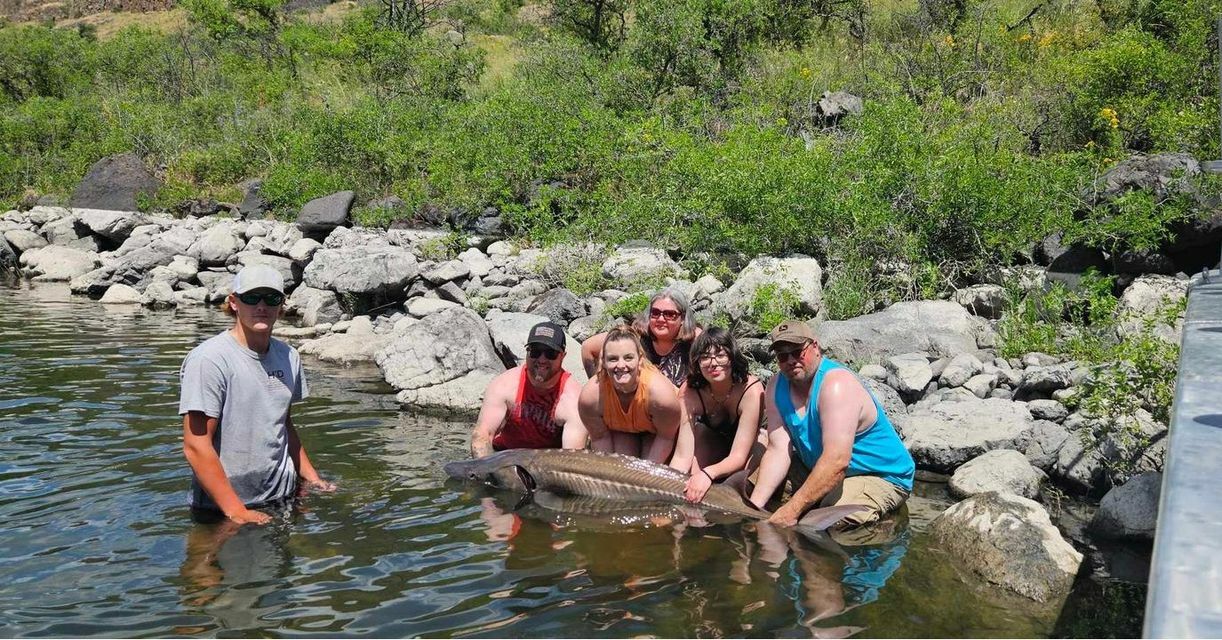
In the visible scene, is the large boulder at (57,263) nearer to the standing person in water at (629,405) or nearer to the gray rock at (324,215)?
the gray rock at (324,215)

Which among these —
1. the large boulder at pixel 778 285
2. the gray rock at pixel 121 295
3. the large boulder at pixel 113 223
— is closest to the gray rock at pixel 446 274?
the large boulder at pixel 778 285

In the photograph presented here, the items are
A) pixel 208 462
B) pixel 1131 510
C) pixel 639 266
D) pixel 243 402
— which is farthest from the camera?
pixel 639 266

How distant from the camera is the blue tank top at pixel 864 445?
6445 millimetres

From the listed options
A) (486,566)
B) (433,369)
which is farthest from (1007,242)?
(486,566)

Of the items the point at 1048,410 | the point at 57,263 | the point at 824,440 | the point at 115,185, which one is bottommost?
the point at 57,263

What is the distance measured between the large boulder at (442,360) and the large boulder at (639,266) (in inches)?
91.5

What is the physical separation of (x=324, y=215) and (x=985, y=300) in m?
13.0

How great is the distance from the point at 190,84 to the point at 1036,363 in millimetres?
32799

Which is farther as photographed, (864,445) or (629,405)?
(629,405)

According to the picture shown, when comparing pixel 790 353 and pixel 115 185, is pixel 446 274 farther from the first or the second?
pixel 115 185

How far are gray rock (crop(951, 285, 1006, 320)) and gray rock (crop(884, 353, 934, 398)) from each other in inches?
92.4

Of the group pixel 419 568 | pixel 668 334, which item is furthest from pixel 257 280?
pixel 668 334

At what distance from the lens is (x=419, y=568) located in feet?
19.1

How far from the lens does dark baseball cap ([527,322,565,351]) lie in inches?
273
